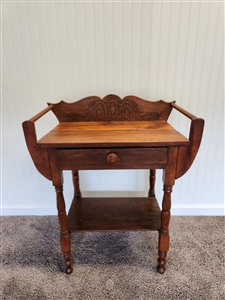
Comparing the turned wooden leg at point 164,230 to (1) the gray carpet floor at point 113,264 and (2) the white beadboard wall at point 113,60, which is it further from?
(2) the white beadboard wall at point 113,60

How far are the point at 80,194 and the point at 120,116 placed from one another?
59 cm

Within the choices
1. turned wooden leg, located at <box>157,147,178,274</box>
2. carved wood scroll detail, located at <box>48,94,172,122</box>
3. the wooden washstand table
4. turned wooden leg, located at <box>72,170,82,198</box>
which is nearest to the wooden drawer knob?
the wooden washstand table

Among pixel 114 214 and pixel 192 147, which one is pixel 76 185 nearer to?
pixel 114 214

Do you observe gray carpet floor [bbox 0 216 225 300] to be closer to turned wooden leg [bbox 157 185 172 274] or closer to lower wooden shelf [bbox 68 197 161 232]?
turned wooden leg [bbox 157 185 172 274]

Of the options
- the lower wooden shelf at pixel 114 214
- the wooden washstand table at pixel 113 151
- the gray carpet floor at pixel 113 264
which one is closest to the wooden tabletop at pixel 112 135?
the wooden washstand table at pixel 113 151

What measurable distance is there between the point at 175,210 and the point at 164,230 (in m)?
0.55

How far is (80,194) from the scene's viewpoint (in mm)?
1406

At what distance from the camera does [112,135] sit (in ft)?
3.12

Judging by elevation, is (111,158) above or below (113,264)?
above

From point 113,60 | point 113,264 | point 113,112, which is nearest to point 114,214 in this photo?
point 113,264

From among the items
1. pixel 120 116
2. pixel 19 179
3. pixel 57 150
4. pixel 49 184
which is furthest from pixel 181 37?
pixel 19 179

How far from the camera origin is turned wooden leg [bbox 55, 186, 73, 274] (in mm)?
986

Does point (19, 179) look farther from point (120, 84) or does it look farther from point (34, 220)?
point (120, 84)

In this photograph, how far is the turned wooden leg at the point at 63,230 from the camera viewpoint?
38.8 inches
